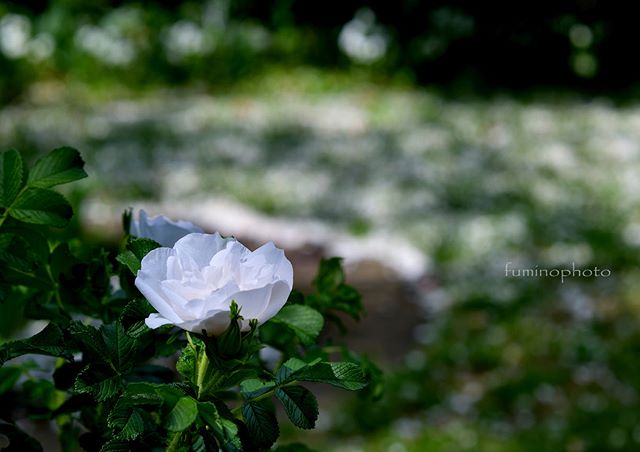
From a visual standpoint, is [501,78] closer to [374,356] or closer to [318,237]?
[318,237]

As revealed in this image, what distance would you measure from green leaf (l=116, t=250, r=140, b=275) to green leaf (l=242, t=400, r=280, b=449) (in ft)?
0.46

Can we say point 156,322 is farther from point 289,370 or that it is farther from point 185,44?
point 185,44

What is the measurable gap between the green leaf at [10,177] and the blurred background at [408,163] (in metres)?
0.25

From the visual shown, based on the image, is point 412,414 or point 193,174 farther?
point 193,174

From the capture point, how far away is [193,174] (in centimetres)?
642

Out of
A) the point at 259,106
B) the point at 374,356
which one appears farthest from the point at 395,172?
the point at 374,356

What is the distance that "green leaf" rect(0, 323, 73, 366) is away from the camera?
71 centimetres

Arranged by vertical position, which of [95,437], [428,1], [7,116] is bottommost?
[7,116]

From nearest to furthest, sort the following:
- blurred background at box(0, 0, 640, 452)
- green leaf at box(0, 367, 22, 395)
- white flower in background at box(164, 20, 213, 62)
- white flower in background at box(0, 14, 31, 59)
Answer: green leaf at box(0, 367, 22, 395), blurred background at box(0, 0, 640, 452), white flower in background at box(0, 14, 31, 59), white flower in background at box(164, 20, 213, 62)

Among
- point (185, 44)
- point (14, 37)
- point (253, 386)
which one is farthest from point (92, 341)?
point (185, 44)

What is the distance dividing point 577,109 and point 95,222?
466cm

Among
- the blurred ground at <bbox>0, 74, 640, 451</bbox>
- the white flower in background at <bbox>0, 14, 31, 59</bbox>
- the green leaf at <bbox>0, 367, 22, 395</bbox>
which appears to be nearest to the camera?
the green leaf at <bbox>0, 367, 22, 395</bbox>

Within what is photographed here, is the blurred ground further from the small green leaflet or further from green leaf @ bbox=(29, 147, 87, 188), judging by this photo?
the small green leaflet

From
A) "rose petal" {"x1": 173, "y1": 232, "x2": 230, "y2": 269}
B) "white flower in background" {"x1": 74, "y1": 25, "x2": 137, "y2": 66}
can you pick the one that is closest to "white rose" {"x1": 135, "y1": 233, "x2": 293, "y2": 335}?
"rose petal" {"x1": 173, "y1": 232, "x2": 230, "y2": 269}
